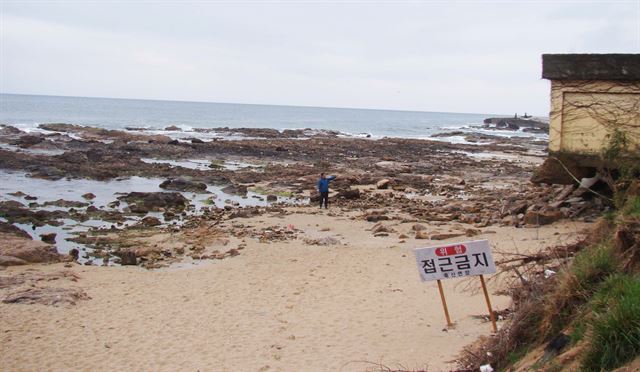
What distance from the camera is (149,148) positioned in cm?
4259

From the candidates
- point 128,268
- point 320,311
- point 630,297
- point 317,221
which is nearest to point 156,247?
point 128,268

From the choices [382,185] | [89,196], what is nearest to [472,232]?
[382,185]

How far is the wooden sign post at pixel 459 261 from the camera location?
752 centimetres

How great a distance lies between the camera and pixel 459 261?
760 cm

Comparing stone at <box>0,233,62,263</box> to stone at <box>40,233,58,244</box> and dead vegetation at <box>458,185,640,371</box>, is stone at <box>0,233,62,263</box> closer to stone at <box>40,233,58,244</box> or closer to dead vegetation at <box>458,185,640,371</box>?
stone at <box>40,233,58,244</box>

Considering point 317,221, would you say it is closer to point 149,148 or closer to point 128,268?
point 128,268

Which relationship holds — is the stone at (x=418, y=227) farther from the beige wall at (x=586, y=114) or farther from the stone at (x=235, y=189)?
the stone at (x=235, y=189)

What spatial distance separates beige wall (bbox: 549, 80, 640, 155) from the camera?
44.6ft

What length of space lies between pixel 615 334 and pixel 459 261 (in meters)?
3.31

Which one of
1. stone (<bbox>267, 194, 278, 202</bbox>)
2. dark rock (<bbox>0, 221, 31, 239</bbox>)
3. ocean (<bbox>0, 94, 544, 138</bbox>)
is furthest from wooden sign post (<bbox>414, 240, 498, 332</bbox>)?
ocean (<bbox>0, 94, 544, 138</bbox>)

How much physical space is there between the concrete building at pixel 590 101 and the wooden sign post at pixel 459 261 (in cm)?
707

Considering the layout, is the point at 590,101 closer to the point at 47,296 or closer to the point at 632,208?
the point at 632,208

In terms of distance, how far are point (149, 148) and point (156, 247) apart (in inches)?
1110

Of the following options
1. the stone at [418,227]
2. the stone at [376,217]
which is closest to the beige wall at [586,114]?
the stone at [418,227]
